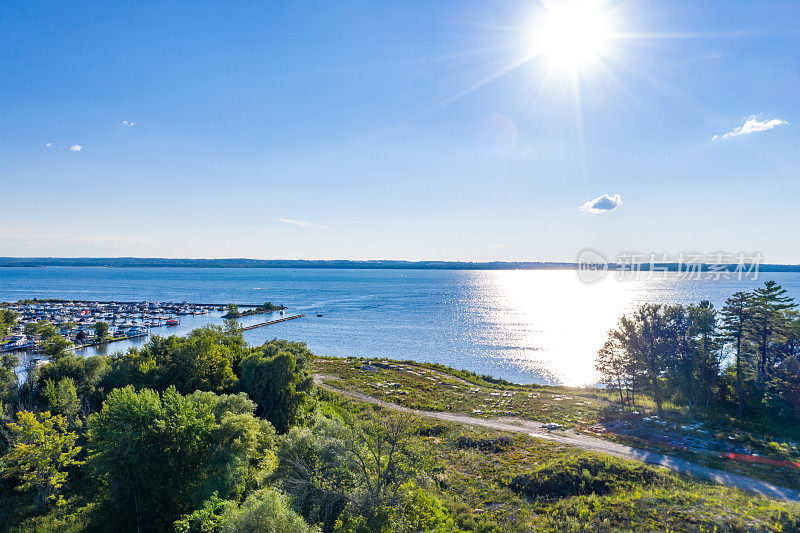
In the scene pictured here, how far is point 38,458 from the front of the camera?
24.4 metres

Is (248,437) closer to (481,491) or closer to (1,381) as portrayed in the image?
(481,491)

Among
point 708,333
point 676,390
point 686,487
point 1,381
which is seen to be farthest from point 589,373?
point 1,381

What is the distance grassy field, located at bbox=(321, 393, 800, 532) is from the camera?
65.1 feet

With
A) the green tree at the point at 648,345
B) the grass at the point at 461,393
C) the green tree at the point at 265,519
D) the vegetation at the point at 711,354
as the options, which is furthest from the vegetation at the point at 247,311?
the green tree at the point at 265,519

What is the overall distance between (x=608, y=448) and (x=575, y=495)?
11031mm

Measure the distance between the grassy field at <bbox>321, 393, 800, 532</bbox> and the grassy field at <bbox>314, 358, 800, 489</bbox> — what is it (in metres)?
7.46

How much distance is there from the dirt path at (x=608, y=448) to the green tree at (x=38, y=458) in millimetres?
29713

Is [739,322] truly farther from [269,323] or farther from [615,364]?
[269,323]

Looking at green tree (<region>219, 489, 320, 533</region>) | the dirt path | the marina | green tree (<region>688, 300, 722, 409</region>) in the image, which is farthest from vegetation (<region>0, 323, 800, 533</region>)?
the marina

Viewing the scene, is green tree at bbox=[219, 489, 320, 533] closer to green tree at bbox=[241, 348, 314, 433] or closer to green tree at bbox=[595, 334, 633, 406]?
green tree at bbox=[241, 348, 314, 433]

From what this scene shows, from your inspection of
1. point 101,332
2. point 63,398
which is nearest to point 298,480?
point 63,398

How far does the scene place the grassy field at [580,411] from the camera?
1251 inches

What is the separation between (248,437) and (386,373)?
133 ft

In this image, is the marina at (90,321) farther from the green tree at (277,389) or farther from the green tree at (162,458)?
the green tree at (162,458)
